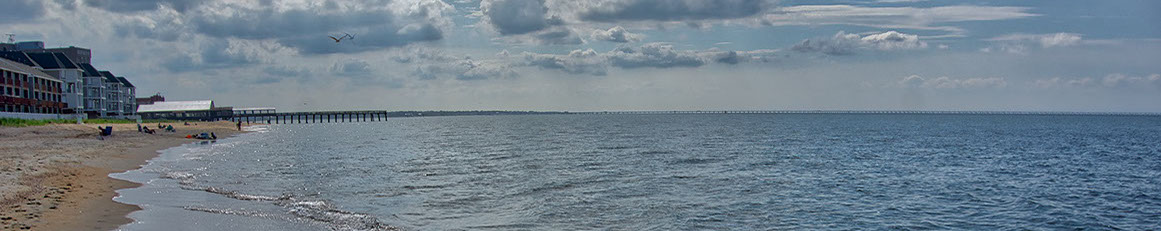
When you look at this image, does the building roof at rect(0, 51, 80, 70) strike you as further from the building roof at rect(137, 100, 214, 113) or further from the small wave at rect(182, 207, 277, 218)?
the small wave at rect(182, 207, 277, 218)

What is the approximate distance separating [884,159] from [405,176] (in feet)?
99.2

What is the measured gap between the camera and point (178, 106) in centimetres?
17162

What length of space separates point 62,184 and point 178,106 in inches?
6399

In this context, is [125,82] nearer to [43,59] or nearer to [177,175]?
[43,59]

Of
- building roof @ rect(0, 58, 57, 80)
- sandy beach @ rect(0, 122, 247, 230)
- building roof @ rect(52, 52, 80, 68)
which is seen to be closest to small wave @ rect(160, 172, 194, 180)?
sandy beach @ rect(0, 122, 247, 230)

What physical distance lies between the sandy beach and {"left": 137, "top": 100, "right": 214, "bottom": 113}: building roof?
129 metres

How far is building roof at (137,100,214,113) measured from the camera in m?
168

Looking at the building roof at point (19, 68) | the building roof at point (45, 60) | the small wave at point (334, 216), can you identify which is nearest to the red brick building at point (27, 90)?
the building roof at point (19, 68)

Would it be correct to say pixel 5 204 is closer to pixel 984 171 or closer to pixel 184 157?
pixel 184 157

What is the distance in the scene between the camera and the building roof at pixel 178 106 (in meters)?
168

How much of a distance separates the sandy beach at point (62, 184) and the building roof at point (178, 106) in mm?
128609

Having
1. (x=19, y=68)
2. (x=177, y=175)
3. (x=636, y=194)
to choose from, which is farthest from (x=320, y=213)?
(x=19, y=68)

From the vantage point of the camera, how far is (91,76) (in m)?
134

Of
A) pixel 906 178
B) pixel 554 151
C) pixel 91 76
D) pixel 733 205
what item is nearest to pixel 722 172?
pixel 906 178
